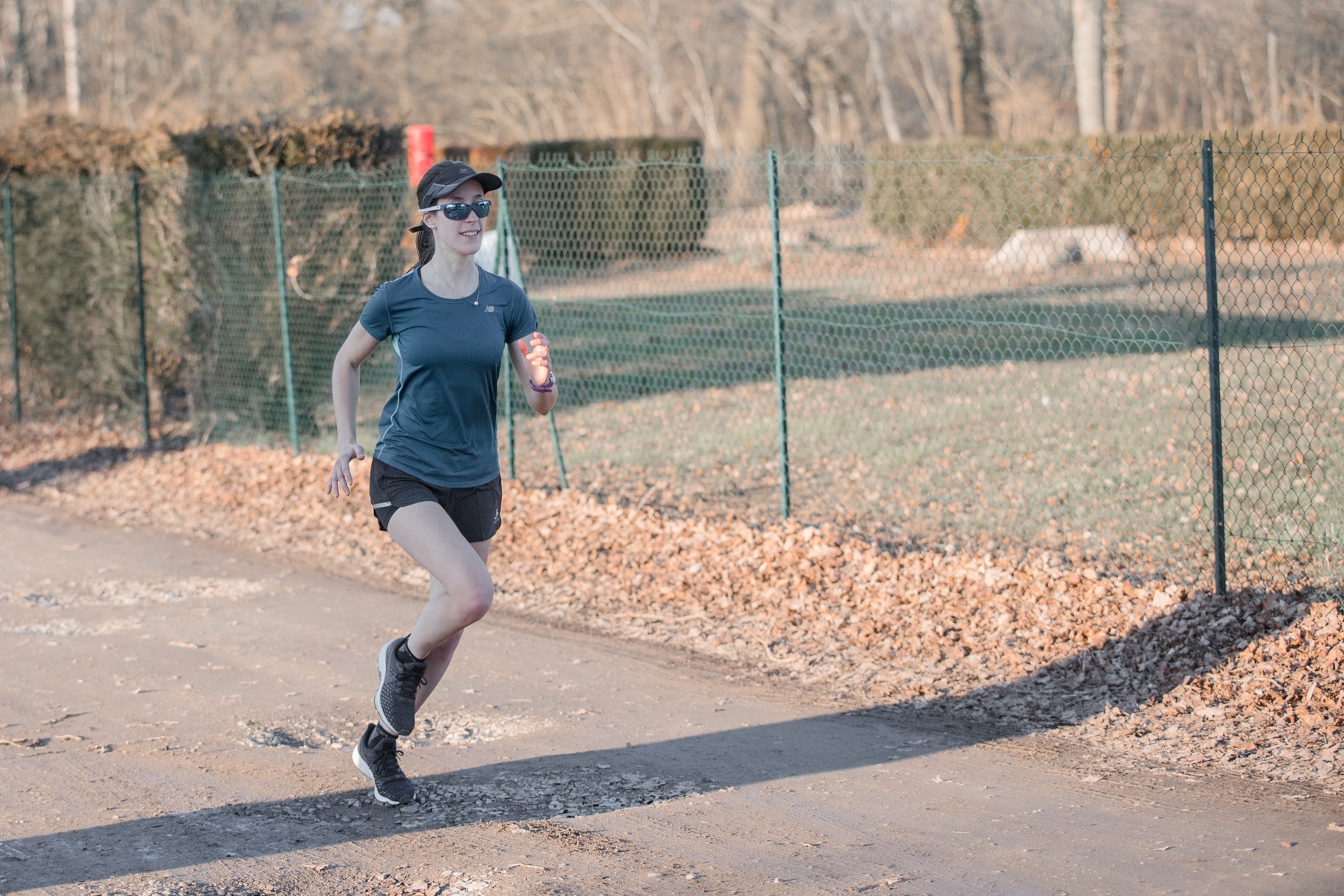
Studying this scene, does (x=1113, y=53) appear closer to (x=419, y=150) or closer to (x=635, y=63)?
(x=635, y=63)

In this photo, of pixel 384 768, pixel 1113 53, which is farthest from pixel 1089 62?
pixel 384 768

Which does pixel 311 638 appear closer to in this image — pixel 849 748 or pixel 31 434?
pixel 849 748

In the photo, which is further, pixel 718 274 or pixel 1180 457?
pixel 718 274

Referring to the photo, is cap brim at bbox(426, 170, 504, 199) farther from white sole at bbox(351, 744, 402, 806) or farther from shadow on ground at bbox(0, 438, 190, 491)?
shadow on ground at bbox(0, 438, 190, 491)

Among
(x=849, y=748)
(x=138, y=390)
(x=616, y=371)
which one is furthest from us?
(x=616, y=371)

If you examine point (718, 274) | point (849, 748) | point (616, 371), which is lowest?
point (849, 748)

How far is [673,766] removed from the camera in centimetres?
476

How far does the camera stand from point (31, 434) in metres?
12.8

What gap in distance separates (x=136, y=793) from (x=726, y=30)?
4264cm

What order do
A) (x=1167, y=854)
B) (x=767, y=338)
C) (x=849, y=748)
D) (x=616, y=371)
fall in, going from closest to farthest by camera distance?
1. (x=1167, y=854)
2. (x=849, y=748)
3. (x=616, y=371)
4. (x=767, y=338)

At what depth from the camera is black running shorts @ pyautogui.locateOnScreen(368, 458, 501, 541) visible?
13.7ft

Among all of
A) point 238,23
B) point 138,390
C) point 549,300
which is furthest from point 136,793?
point 238,23

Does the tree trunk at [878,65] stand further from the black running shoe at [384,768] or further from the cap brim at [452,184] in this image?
the black running shoe at [384,768]

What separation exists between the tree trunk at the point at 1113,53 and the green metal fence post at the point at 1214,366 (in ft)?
89.4
